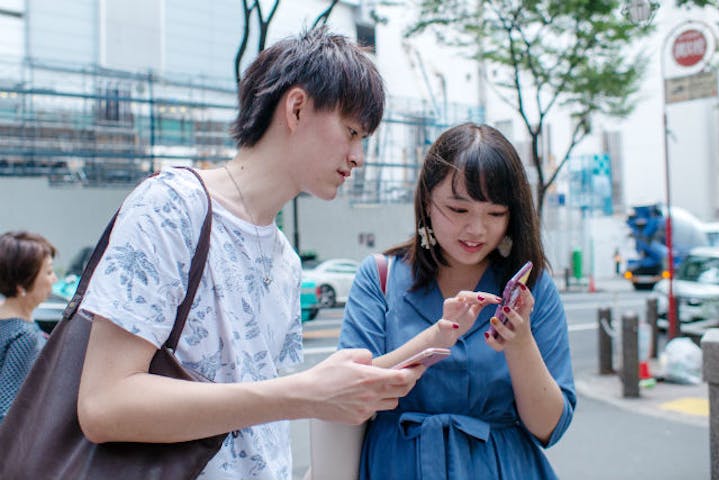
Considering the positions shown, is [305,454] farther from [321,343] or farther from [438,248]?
[321,343]

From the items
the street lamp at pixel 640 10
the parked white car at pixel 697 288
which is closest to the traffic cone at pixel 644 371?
the parked white car at pixel 697 288

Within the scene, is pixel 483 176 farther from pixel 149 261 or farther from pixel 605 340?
pixel 605 340

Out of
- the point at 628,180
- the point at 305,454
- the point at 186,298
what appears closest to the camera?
the point at 186,298

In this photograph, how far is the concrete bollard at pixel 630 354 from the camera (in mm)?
7211

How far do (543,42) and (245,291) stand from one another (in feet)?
39.7

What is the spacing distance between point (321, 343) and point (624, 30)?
717cm

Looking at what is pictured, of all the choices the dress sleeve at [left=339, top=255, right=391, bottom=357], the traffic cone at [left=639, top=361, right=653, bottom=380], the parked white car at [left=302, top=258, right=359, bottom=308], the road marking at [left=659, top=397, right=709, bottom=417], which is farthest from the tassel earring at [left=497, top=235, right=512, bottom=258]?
the parked white car at [left=302, top=258, right=359, bottom=308]

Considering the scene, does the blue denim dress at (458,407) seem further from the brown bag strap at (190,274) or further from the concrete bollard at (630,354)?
the concrete bollard at (630,354)

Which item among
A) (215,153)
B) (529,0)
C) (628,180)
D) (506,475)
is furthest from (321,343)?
(628,180)

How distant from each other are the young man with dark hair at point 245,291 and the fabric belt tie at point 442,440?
0.38 m

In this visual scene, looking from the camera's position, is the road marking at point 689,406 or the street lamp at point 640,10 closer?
the street lamp at point 640,10

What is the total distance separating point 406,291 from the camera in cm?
194

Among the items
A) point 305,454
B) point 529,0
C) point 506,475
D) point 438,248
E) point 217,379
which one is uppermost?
point 529,0

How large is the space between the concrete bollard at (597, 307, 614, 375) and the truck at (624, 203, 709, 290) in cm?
1631
